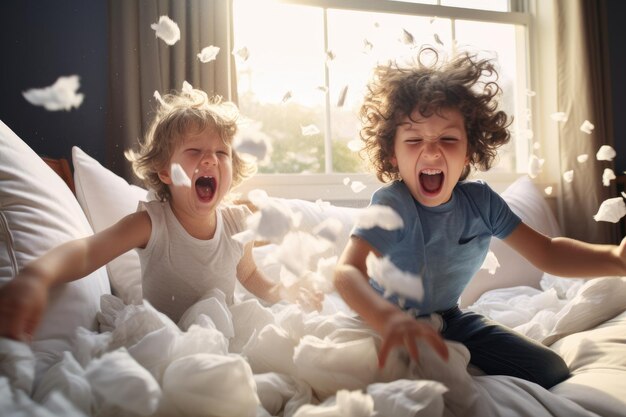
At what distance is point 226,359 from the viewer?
718mm

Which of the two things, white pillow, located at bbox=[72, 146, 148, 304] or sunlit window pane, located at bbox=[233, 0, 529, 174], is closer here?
white pillow, located at bbox=[72, 146, 148, 304]

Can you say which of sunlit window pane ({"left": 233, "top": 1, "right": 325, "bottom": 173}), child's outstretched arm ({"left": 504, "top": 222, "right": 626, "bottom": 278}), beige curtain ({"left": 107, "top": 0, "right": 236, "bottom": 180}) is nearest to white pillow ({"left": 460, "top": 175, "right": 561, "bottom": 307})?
child's outstretched arm ({"left": 504, "top": 222, "right": 626, "bottom": 278})

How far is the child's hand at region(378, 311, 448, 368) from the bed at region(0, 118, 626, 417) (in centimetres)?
4

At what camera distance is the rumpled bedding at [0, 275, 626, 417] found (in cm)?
68

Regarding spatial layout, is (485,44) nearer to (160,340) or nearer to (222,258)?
(222,258)

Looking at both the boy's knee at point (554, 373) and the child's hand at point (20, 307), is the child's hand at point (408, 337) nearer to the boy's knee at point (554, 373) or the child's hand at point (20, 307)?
the boy's knee at point (554, 373)

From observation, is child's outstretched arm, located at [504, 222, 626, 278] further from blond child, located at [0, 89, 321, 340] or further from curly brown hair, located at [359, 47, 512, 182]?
blond child, located at [0, 89, 321, 340]

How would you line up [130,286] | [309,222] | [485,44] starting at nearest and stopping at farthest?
1. [130,286]
2. [309,222]
3. [485,44]

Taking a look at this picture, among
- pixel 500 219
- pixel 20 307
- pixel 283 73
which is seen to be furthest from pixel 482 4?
pixel 20 307

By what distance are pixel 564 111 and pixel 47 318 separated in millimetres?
2889

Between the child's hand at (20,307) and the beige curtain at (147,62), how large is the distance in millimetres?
1443

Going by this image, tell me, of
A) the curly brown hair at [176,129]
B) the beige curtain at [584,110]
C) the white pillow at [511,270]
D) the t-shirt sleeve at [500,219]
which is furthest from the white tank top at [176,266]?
the beige curtain at [584,110]

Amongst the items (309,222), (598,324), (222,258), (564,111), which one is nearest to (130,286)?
(222,258)

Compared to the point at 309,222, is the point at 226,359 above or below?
below
